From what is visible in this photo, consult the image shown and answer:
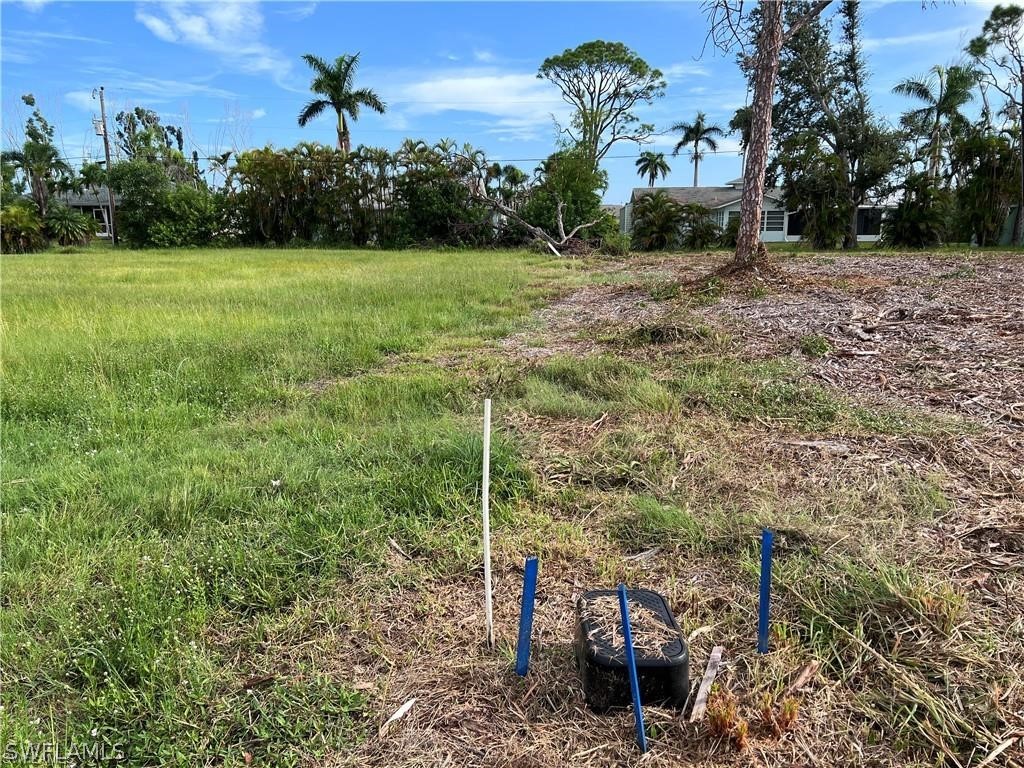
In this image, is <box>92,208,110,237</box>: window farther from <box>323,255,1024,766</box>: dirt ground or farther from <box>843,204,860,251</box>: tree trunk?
<box>323,255,1024,766</box>: dirt ground

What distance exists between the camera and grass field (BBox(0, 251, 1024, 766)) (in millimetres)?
1359

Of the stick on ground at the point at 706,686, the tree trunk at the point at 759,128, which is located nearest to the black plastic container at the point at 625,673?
the stick on ground at the point at 706,686

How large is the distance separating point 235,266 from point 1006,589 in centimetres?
1396

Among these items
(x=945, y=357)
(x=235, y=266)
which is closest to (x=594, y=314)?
(x=945, y=357)

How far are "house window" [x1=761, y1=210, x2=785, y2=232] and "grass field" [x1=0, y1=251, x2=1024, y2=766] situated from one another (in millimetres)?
29459

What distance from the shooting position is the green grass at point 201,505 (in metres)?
1.42

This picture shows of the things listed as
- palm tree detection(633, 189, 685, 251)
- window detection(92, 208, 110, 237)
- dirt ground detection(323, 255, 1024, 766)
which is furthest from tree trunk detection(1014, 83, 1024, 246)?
window detection(92, 208, 110, 237)

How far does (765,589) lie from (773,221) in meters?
34.0

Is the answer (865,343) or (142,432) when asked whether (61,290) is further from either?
(865,343)

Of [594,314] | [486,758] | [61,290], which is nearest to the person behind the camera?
[486,758]

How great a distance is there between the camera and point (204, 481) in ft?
8.07
